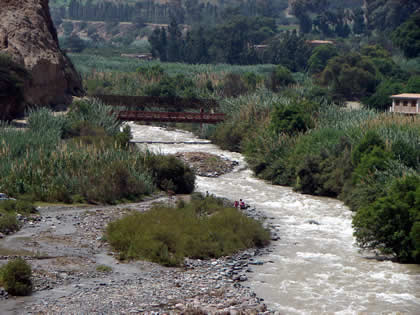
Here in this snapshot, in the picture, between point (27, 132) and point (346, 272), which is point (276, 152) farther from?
point (346, 272)

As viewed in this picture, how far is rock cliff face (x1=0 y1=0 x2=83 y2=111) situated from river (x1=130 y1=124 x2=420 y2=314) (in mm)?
22475

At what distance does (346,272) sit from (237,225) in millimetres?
5234

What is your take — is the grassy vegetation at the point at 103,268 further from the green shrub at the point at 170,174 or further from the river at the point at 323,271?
the green shrub at the point at 170,174

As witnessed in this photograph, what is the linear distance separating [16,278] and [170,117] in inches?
1437

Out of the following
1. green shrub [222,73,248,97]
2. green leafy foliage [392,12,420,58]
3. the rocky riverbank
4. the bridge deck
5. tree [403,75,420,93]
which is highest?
green leafy foliage [392,12,420,58]

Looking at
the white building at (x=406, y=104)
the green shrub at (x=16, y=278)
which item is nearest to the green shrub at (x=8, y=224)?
the green shrub at (x=16, y=278)

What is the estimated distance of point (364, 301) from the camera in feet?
68.0

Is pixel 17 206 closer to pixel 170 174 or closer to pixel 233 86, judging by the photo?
pixel 170 174

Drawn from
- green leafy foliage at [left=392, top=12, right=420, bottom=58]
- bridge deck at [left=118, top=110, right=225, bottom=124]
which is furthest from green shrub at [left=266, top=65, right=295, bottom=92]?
green leafy foliage at [left=392, top=12, right=420, bottom=58]

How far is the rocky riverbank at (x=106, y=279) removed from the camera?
62.5ft

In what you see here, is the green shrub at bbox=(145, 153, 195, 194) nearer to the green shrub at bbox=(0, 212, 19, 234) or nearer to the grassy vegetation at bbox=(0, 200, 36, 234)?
the grassy vegetation at bbox=(0, 200, 36, 234)

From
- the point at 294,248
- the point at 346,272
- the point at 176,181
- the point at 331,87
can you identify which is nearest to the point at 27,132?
the point at 176,181

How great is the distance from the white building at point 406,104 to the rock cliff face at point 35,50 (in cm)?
2686

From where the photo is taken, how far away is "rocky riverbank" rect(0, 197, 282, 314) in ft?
62.5
